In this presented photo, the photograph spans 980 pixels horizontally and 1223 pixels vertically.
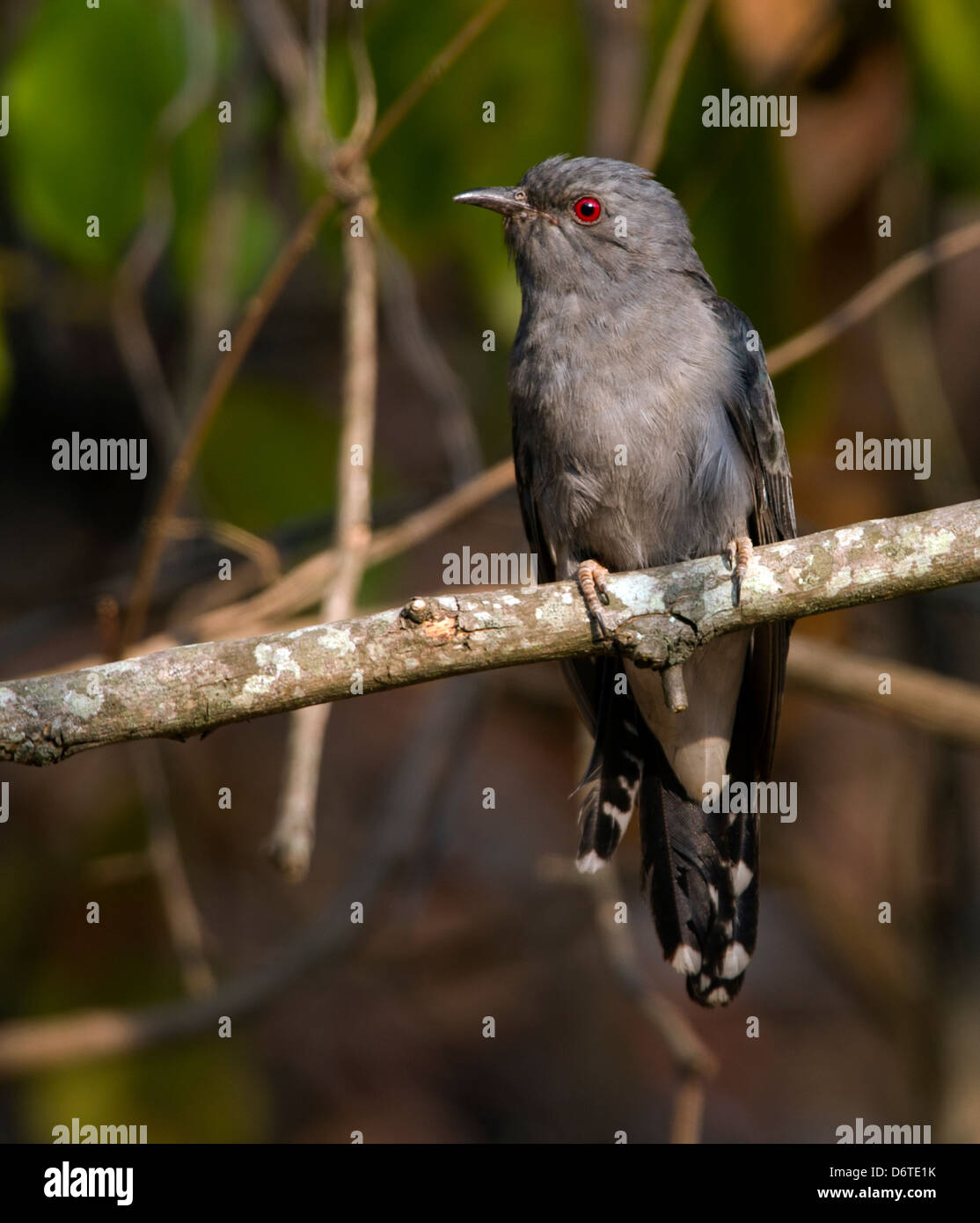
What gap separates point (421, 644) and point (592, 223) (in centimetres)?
202

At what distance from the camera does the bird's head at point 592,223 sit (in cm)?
419

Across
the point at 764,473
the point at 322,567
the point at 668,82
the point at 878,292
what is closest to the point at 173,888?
the point at 322,567

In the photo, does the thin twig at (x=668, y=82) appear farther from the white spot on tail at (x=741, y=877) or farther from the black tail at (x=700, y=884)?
the white spot on tail at (x=741, y=877)

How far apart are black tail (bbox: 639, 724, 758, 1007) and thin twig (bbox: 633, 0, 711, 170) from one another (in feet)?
7.41

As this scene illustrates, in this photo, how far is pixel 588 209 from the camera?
166 inches

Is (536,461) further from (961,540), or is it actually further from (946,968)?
(946,968)

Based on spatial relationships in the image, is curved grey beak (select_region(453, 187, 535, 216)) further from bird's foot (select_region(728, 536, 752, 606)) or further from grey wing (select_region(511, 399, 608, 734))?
bird's foot (select_region(728, 536, 752, 606))

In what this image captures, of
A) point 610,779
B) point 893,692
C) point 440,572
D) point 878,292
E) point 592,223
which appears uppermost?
point 440,572

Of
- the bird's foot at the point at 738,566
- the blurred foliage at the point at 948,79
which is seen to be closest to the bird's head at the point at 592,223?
the blurred foliage at the point at 948,79

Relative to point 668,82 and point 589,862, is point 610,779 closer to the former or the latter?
point 589,862

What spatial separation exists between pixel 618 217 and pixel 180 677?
2.32 meters

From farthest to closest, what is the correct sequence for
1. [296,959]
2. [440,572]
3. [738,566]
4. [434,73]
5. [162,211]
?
[440,572] → [296,959] → [162,211] → [434,73] → [738,566]

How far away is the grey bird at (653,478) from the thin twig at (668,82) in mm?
456

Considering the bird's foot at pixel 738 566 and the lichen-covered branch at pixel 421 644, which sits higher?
the bird's foot at pixel 738 566
